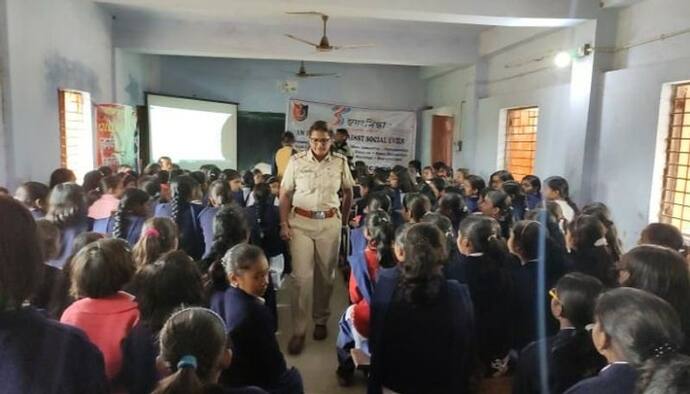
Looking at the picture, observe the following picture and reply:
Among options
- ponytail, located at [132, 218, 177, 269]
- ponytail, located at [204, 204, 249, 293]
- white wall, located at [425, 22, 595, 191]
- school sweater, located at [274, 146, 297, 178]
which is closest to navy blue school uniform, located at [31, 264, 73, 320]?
ponytail, located at [132, 218, 177, 269]

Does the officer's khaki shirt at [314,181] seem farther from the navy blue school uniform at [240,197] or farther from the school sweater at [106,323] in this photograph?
the school sweater at [106,323]

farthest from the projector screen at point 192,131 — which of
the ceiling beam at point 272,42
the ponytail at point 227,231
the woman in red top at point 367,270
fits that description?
Answer: the woman in red top at point 367,270

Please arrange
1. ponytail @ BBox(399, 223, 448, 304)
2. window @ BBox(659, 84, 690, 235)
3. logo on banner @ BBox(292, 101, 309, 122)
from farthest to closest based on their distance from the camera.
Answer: logo on banner @ BBox(292, 101, 309, 122) < window @ BBox(659, 84, 690, 235) < ponytail @ BBox(399, 223, 448, 304)

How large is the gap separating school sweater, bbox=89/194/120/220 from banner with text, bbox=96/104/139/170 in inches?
93.2

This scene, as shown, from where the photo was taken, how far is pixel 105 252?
1623 millimetres

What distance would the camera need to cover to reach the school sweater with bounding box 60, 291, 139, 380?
1539 mm

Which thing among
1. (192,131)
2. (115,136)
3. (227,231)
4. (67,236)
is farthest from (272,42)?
(227,231)

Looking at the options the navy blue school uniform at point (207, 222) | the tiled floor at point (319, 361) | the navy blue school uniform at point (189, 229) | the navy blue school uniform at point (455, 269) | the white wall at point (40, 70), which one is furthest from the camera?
the white wall at point (40, 70)

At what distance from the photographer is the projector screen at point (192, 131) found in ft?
24.9

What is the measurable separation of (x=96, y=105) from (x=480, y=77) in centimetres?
501

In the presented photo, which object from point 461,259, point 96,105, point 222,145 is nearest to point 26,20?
point 96,105

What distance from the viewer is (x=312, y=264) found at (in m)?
3.22

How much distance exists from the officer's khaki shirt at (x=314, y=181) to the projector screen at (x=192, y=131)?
4687mm

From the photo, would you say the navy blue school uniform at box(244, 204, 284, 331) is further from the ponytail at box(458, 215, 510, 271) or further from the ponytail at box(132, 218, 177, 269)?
the ponytail at box(458, 215, 510, 271)
